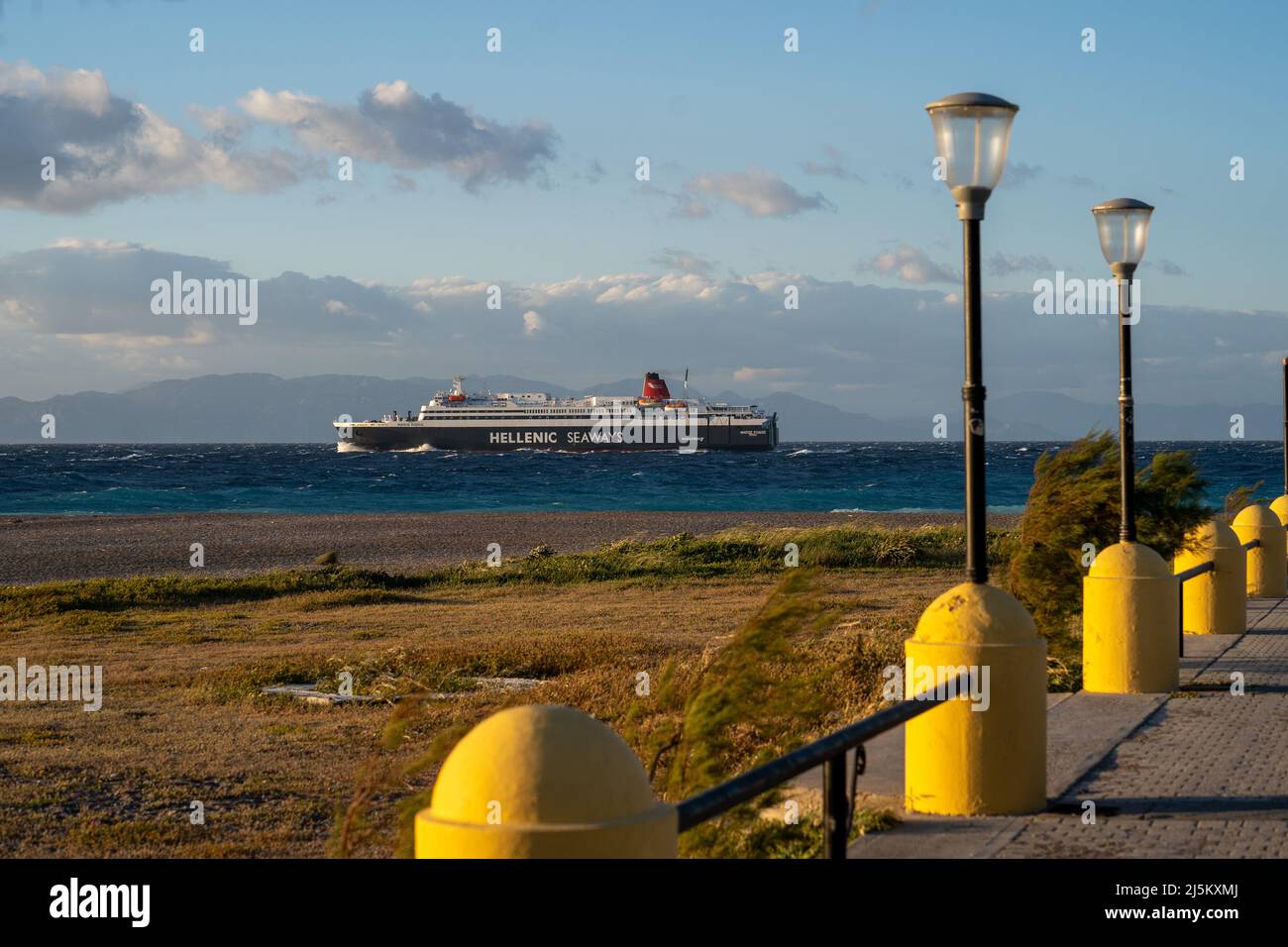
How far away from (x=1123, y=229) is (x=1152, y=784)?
4574mm

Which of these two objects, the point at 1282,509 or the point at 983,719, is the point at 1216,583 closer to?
the point at 1282,509

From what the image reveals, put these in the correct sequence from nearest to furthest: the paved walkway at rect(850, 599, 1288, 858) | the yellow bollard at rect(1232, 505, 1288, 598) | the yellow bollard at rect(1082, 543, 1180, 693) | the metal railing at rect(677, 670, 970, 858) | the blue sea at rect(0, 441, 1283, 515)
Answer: the metal railing at rect(677, 670, 970, 858)
the paved walkway at rect(850, 599, 1288, 858)
the yellow bollard at rect(1082, 543, 1180, 693)
the yellow bollard at rect(1232, 505, 1288, 598)
the blue sea at rect(0, 441, 1283, 515)

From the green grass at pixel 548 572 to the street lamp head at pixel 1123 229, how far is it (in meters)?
12.8

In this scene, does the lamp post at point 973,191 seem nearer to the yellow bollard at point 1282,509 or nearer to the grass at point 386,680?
the grass at point 386,680

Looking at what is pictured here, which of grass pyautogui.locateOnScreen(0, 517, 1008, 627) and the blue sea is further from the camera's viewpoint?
the blue sea

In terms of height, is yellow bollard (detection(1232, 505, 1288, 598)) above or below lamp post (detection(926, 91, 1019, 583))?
below

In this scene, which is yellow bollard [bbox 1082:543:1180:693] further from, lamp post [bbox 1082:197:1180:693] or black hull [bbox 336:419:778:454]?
black hull [bbox 336:419:778:454]

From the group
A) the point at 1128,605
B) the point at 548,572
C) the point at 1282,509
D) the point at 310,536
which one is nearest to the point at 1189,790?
the point at 1128,605

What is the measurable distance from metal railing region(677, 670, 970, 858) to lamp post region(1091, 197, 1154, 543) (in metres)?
4.38

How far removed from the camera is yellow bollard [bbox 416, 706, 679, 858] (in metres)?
3.06

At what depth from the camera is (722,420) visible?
13138cm

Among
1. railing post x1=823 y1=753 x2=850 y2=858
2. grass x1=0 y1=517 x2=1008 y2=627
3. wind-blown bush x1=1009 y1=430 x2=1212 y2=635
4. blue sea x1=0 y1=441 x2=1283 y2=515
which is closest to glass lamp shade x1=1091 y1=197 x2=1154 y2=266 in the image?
wind-blown bush x1=1009 y1=430 x2=1212 y2=635

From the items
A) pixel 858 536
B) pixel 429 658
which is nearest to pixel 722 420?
pixel 858 536
